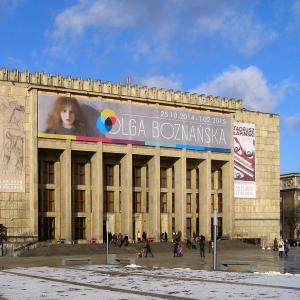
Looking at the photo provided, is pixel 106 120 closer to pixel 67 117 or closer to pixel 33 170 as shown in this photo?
pixel 67 117

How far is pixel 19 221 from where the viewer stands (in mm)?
54094

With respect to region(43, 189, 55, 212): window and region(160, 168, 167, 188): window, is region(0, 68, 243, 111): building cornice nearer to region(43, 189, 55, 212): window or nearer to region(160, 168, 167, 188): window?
region(160, 168, 167, 188): window

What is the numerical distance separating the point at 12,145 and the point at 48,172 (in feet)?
17.1

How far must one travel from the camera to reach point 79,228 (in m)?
59.7

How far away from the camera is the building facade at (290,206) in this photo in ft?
393

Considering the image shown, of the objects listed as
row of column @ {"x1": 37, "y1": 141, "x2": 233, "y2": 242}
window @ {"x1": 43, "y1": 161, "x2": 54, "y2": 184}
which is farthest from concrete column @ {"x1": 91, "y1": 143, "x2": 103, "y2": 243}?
window @ {"x1": 43, "y1": 161, "x2": 54, "y2": 184}

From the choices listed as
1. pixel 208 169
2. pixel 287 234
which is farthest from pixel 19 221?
pixel 287 234

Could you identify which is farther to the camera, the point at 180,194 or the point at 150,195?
the point at 180,194

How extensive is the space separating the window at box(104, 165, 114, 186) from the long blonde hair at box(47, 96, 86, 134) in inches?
246

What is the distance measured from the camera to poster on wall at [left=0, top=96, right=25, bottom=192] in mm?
53625

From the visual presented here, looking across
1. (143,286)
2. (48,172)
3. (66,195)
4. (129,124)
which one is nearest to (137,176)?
(129,124)

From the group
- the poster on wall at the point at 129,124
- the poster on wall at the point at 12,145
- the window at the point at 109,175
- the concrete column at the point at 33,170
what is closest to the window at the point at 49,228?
the concrete column at the point at 33,170

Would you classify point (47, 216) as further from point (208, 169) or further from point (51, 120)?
point (208, 169)

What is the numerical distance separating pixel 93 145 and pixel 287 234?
254 ft
